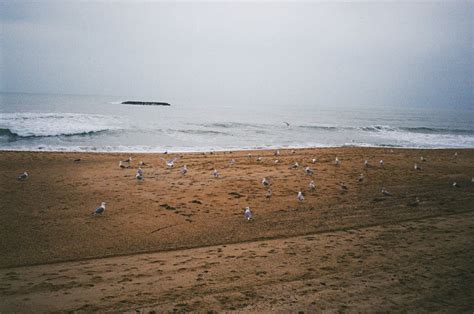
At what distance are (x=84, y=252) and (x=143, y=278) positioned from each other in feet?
5.49

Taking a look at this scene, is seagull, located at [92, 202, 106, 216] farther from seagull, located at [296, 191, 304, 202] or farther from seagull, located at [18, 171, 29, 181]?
seagull, located at [296, 191, 304, 202]

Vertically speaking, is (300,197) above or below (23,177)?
above

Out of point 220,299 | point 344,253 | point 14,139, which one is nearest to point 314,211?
point 344,253

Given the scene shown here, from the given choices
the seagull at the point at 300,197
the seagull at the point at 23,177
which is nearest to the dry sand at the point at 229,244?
the seagull at the point at 300,197

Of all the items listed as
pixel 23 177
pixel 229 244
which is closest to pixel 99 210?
pixel 229 244

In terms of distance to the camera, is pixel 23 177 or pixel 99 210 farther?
pixel 23 177

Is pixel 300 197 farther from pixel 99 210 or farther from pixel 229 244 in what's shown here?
pixel 99 210

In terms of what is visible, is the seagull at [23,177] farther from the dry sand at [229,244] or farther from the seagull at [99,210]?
the seagull at [99,210]

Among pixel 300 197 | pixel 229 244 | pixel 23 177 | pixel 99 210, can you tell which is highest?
pixel 300 197

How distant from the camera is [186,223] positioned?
7203 mm

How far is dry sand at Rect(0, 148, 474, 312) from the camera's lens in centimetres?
440

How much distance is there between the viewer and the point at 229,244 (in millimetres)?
6285

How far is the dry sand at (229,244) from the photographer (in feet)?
14.4

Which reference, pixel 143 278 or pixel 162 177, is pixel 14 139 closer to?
pixel 162 177
